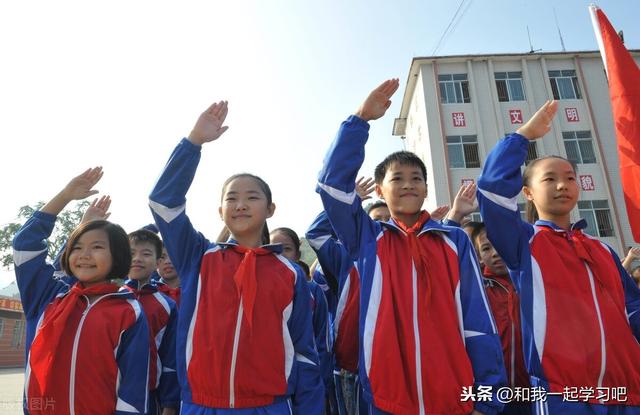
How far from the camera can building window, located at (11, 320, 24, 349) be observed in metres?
18.4

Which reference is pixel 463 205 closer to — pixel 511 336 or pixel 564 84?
pixel 511 336

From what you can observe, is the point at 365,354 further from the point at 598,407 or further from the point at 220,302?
the point at 598,407

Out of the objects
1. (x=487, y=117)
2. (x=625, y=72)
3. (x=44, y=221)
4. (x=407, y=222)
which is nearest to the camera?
(x=407, y=222)

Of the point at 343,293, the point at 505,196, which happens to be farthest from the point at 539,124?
the point at 343,293

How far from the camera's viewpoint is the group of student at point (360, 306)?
1.71 m

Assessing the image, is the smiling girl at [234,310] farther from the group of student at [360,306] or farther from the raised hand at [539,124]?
the raised hand at [539,124]

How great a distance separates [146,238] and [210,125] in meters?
1.41

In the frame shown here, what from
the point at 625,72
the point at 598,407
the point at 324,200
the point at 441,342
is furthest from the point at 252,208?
the point at 625,72

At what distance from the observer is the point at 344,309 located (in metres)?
2.54

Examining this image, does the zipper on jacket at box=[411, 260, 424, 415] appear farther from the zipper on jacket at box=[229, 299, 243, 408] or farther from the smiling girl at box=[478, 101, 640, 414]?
the zipper on jacket at box=[229, 299, 243, 408]

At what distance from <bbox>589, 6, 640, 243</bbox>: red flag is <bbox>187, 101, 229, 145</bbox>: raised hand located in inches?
105

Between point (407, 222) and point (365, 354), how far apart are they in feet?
2.37

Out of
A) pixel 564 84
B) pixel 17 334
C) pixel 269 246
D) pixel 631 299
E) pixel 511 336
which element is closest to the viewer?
pixel 269 246

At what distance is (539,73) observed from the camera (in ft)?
54.3
